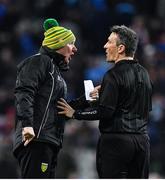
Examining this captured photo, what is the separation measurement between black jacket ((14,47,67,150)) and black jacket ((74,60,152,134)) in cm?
35

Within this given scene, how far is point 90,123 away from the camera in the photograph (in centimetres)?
1280

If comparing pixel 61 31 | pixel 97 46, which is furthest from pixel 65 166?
pixel 61 31

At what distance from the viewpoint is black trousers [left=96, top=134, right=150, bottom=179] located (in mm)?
7227

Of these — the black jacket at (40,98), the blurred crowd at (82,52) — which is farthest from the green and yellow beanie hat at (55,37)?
the blurred crowd at (82,52)

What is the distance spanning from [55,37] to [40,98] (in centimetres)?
63

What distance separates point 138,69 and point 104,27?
24.1 ft

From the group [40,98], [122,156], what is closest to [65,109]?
[40,98]

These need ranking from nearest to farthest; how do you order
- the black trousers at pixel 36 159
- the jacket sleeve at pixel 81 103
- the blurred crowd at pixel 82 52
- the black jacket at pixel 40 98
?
the black jacket at pixel 40 98, the black trousers at pixel 36 159, the jacket sleeve at pixel 81 103, the blurred crowd at pixel 82 52

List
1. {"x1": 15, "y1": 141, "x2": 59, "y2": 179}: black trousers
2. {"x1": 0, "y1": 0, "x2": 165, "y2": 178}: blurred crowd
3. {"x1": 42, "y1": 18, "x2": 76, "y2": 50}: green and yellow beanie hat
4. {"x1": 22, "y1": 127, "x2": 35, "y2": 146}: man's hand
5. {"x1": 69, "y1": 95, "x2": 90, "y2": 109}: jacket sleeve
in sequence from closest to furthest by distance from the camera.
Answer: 1. {"x1": 22, "y1": 127, "x2": 35, "y2": 146}: man's hand
2. {"x1": 15, "y1": 141, "x2": 59, "y2": 179}: black trousers
3. {"x1": 42, "y1": 18, "x2": 76, "y2": 50}: green and yellow beanie hat
4. {"x1": 69, "y1": 95, "x2": 90, "y2": 109}: jacket sleeve
5. {"x1": 0, "y1": 0, "x2": 165, "y2": 178}: blurred crowd

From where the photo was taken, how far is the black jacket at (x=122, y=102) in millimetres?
7195

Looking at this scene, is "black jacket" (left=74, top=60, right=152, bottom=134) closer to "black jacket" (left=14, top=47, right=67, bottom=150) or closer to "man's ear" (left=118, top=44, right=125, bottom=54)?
"man's ear" (left=118, top=44, right=125, bottom=54)

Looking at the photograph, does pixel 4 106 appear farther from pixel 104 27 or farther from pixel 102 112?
pixel 102 112

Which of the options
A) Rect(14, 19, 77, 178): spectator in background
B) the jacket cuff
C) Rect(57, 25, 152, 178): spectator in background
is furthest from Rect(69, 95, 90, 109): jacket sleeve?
the jacket cuff

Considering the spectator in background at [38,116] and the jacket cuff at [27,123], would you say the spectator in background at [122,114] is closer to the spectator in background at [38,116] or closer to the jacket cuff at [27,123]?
the spectator in background at [38,116]
